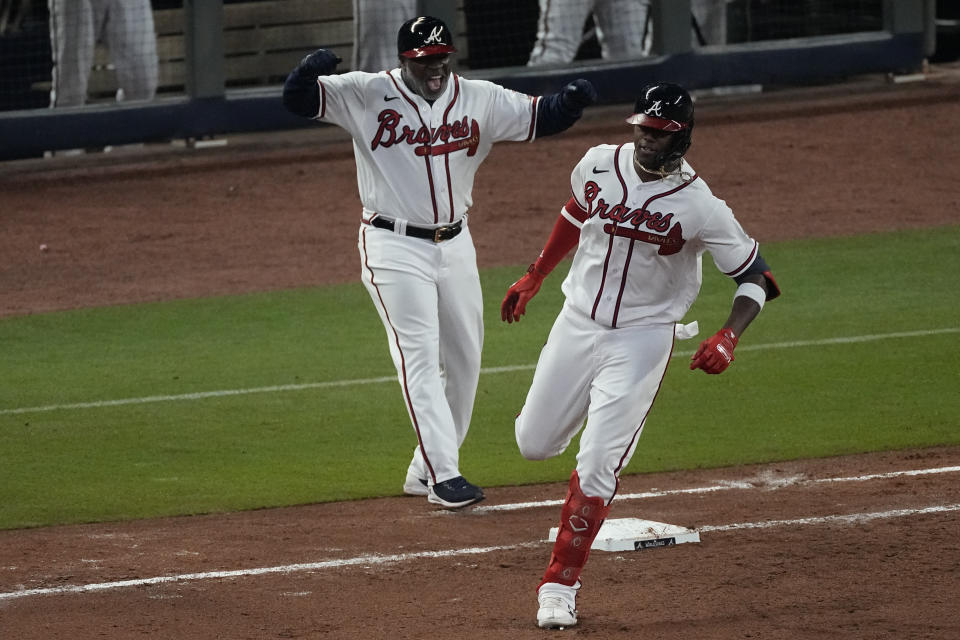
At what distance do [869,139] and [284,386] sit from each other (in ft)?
23.2

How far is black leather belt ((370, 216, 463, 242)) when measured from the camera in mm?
6289

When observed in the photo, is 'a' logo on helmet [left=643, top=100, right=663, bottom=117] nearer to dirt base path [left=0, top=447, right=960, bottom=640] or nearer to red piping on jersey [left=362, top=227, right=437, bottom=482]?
dirt base path [left=0, top=447, right=960, bottom=640]

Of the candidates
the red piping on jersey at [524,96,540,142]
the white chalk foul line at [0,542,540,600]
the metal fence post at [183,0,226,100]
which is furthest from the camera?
the metal fence post at [183,0,226,100]

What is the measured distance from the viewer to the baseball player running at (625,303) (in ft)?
15.9

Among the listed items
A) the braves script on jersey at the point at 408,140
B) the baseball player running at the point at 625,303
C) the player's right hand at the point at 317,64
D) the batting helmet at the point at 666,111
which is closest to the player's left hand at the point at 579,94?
the braves script on jersey at the point at 408,140

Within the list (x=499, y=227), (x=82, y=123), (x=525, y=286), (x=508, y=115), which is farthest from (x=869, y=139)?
(x=525, y=286)

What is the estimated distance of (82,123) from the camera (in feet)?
42.6

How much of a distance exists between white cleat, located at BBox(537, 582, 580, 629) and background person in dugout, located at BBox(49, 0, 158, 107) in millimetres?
9325

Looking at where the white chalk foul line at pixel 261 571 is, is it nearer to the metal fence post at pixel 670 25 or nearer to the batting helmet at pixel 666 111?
the batting helmet at pixel 666 111

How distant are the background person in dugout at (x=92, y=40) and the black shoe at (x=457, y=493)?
7961mm

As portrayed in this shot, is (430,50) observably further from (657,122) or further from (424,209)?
(657,122)

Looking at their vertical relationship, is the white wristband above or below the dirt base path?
above

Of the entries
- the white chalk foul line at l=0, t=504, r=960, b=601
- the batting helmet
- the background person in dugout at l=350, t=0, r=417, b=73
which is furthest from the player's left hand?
the background person in dugout at l=350, t=0, r=417, b=73

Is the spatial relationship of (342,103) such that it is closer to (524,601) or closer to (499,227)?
(524,601)
